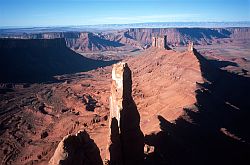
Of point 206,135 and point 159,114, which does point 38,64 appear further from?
point 206,135

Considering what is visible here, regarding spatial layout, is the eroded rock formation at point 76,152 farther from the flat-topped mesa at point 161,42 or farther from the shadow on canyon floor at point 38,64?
the flat-topped mesa at point 161,42

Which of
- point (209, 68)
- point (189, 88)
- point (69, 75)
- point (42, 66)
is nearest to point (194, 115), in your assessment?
point (189, 88)

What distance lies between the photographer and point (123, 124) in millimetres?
27703

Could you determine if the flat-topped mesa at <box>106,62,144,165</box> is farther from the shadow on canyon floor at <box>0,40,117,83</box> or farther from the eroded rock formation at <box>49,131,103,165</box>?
the shadow on canyon floor at <box>0,40,117,83</box>

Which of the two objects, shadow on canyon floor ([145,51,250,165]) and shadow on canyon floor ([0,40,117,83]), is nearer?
shadow on canyon floor ([145,51,250,165])

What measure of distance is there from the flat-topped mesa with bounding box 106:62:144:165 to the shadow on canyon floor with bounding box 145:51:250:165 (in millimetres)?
3326

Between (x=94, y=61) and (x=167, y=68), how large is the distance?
6812cm

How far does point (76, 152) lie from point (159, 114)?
3478cm

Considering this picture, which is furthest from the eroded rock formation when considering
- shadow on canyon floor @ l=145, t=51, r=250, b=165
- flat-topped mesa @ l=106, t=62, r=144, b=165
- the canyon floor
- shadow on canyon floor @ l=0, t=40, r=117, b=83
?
shadow on canyon floor @ l=0, t=40, r=117, b=83

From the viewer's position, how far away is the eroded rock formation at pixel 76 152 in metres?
19.7

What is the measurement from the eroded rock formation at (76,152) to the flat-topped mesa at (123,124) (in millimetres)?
5076

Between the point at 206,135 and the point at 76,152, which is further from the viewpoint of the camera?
the point at 206,135

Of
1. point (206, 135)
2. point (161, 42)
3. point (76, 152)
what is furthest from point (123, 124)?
point (161, 42)

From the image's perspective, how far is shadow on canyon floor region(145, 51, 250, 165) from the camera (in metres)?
37.1
